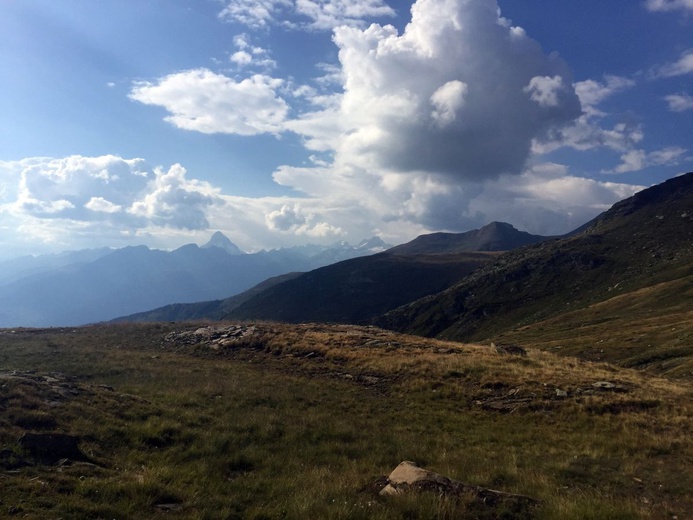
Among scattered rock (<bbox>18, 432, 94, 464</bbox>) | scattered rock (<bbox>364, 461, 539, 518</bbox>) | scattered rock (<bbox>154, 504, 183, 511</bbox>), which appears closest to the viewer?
scattered rock (<bbox>154, 504, 183, 511</bbox>)

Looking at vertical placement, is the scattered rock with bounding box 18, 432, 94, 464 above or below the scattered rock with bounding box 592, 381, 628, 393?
above

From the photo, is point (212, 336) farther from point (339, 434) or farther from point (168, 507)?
point (168, 507)

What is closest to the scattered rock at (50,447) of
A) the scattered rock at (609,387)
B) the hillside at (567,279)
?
the scattered rock at (609,387)

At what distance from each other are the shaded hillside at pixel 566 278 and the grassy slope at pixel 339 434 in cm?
10562

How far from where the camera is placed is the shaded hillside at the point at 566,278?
126m

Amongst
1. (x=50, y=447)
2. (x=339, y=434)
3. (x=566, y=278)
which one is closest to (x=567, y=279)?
(x=566, y=278)

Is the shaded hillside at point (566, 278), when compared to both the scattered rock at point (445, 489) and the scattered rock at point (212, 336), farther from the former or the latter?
the scattered rock at point (445, 489)

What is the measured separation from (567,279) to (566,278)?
1.19 m

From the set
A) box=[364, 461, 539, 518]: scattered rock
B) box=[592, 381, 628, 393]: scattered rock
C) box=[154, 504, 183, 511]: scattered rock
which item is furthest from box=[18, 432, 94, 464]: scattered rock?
box=[592, 381, 628, 393]: scattered rock

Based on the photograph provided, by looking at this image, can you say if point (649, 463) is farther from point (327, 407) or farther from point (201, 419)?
point (201, 419)

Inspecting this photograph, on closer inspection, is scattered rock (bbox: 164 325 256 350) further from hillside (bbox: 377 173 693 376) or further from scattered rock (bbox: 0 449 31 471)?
hillside (bbox: 377 173 693 376)

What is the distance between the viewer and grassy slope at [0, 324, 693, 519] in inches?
342

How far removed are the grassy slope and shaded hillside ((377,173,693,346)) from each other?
4158 inches

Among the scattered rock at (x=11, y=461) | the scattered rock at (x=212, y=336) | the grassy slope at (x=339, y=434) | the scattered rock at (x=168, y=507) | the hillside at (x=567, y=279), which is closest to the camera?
the scattered rock at (x=168, y=507)
